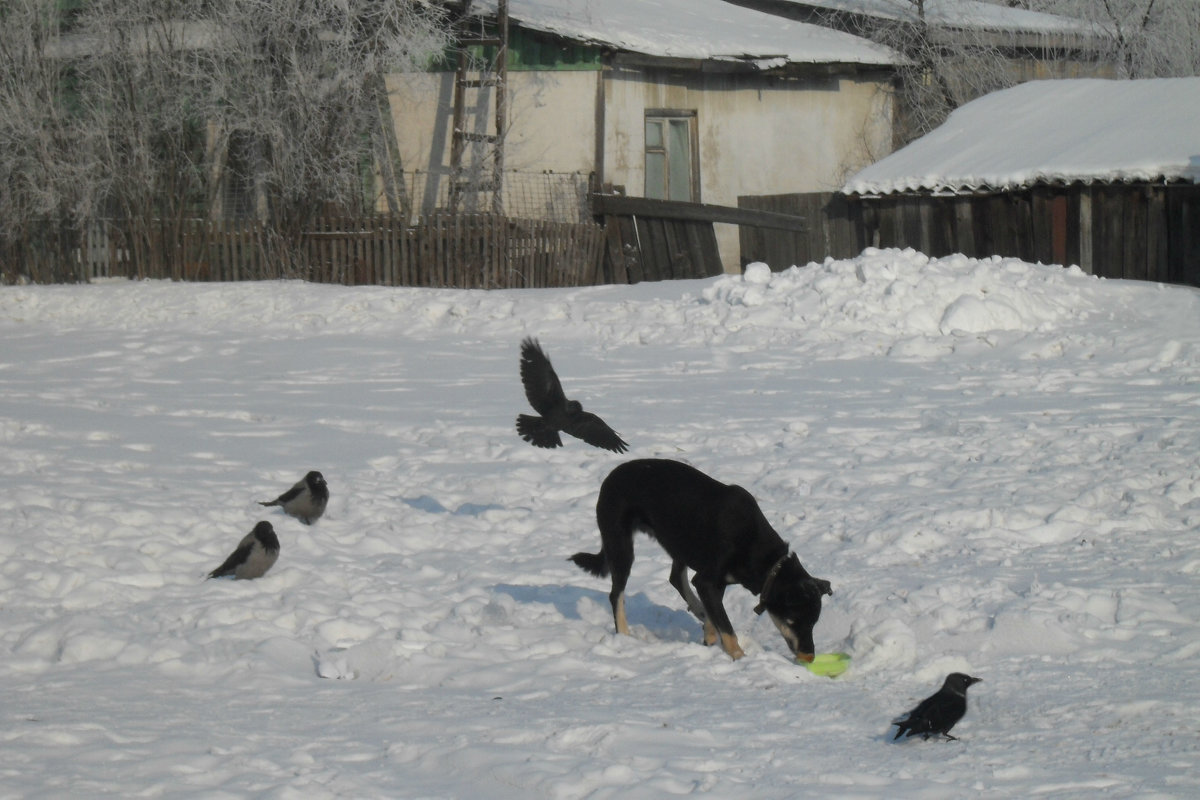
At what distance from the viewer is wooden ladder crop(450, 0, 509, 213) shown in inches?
919

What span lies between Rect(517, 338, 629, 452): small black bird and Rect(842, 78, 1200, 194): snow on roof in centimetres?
1228

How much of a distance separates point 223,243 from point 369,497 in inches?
547

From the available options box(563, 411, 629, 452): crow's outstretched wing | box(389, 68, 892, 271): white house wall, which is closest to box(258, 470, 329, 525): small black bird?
box(563, 411, 629, 452): crow's outstretched wing

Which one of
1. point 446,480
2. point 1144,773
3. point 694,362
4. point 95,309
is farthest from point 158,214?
point 1144,773

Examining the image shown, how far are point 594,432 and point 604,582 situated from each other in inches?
35.9

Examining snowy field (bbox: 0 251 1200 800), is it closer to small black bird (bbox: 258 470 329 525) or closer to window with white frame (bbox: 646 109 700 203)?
small black bird (bbox: 258 470 329 525)

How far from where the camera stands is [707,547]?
6.54 m

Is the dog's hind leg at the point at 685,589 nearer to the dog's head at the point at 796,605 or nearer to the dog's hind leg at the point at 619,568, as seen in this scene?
the dog's hind leg at the point at 619,568

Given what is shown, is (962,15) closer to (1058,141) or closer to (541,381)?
(1058,141)

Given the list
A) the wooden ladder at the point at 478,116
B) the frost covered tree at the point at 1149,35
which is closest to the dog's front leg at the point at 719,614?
the wooden ladder at the point at 478,116

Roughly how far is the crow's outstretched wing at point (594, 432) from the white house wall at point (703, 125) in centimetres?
1582

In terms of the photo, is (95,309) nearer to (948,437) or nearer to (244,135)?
(244,135)

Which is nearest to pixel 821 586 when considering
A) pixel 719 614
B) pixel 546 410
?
pixel 719 614

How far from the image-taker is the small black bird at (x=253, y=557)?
24.3 feet
